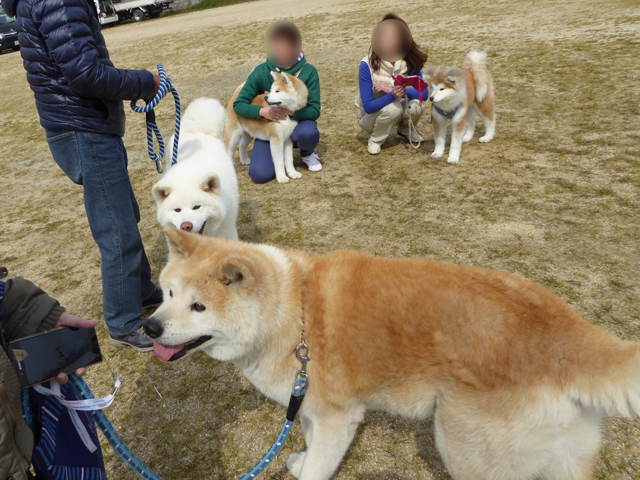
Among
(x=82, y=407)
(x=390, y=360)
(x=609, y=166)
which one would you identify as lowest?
(x=609, y=166)

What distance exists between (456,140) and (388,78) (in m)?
1.26

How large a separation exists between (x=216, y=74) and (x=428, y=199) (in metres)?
7.72

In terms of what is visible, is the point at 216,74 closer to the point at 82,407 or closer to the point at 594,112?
the point at 594,112

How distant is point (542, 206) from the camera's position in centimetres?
375

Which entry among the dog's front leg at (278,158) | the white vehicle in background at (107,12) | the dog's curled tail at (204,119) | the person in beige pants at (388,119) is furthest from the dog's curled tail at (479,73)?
the white vehicle in background at (107,12)

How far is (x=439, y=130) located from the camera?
4895mm

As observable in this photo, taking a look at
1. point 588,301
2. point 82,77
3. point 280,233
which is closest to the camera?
point 82,77

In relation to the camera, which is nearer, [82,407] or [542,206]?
[82,407]

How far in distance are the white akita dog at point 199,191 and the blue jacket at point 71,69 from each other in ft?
2.45

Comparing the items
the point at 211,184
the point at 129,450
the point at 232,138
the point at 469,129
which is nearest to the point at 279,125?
the point at 232,138

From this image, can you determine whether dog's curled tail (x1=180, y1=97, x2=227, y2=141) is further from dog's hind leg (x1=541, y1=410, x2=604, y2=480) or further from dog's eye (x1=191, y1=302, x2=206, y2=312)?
dog's hind leg (x1=541, y1=410, x2=604, y2=480)

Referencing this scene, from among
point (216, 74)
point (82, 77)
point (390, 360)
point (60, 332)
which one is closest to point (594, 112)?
point (390, 360)

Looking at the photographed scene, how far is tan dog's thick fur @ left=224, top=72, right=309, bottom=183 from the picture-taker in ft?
15.0

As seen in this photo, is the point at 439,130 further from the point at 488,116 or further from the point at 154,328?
the point at 154,328
